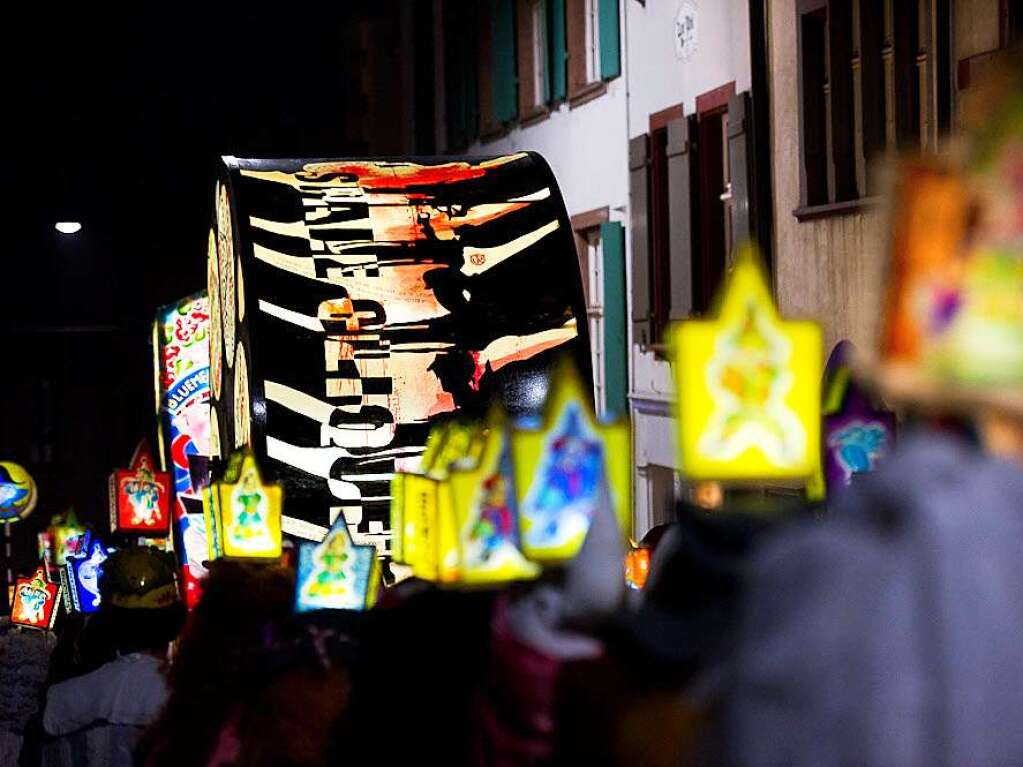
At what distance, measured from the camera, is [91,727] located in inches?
270

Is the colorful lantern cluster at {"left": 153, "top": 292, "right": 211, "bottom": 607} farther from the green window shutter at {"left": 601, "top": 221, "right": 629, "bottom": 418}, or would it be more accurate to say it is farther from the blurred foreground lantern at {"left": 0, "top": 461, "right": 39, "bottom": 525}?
the blurred foreground lantern at {"left": 0, "top": 461, "right": 39, "bottom": 525}

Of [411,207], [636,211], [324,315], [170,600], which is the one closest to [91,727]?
[170,600]

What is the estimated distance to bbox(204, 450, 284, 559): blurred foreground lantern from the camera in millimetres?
5613

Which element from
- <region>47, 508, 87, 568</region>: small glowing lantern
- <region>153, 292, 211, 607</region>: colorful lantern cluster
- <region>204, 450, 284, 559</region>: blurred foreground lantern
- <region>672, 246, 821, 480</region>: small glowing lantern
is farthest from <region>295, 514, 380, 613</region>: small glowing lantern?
<region>47, 508, 87, 568</region>: small glowing lantern

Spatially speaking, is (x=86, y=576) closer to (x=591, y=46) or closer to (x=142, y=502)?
(x=142, y=502)

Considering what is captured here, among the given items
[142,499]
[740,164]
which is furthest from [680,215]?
[142,499]

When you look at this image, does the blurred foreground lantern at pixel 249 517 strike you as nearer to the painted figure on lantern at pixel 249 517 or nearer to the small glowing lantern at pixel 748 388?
the painted figure on lantern at pixel 249 517

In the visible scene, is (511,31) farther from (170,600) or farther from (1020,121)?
(1020,121)

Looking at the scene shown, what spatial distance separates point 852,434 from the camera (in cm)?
347

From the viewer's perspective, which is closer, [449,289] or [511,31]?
[449,289]

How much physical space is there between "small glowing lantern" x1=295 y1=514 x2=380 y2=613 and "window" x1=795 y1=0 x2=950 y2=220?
545 centimetres

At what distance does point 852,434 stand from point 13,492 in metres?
15.6

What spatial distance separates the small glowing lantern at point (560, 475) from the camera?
3129 mm

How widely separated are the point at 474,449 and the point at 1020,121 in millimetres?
2701
